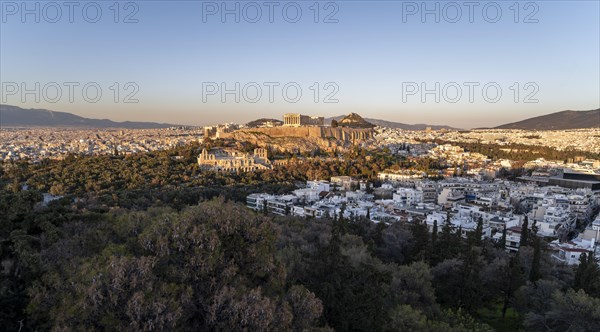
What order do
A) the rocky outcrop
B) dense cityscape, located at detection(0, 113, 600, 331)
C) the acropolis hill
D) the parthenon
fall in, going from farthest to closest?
the parthenon, the acropolis hill, the rocky outcrop, dense cityscape, located at detection(0, 113, 600, 331)

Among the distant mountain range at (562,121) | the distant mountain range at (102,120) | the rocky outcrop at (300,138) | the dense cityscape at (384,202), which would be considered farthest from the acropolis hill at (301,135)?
the distant mountain range at (562,121)

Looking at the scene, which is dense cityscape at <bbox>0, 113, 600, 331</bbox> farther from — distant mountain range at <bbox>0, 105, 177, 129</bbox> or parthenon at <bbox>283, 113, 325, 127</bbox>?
distant mountain range at <bbox>0, 105, 177, 129</bbox>

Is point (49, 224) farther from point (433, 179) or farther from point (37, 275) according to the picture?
point (433, 179)

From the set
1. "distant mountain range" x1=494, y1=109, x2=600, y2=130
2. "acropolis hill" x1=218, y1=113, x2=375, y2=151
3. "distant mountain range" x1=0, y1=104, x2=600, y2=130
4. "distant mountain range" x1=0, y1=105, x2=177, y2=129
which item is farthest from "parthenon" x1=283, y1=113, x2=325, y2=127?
"distant mountain range" x1=494, y1=109, x2=600, y2=130

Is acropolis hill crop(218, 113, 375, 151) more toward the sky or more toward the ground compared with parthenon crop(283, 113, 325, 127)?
more toward the ground

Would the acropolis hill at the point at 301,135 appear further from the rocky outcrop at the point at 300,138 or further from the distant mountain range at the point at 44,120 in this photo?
the distant mountain range at the point at 44,120

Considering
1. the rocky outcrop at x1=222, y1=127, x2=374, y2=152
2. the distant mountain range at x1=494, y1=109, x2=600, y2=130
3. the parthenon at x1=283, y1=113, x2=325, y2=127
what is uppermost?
the distant mountain range at x1=494, y1=109, x2=600, y2=130

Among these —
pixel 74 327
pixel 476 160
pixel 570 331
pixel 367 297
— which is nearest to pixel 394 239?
pixel 570 331

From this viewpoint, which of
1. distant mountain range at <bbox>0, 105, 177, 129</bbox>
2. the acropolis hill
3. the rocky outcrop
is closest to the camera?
the rocky outcrop
